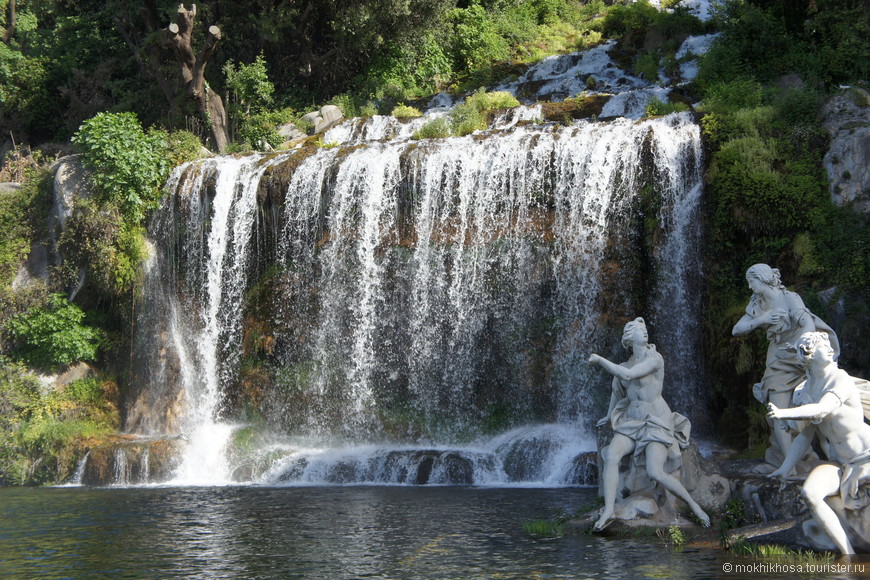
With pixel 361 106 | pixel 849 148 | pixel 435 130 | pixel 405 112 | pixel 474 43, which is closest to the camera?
pixel 849 148

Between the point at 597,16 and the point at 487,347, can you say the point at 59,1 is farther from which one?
the point at 487,347

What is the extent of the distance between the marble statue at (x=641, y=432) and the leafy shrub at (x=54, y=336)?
43.7 feet

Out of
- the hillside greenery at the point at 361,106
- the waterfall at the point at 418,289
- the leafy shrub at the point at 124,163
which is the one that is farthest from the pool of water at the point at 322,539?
the leafy shrub at the point at 124,163

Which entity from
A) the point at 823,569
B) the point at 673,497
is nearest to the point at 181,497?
the point at 673,497

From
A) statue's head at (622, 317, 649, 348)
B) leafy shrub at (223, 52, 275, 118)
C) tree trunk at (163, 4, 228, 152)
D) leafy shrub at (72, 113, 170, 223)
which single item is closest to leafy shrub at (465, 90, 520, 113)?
leafy shrub at (223, 52, 275, 118)

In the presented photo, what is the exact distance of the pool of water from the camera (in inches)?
338

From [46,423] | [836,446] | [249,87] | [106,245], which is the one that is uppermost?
[249,87]

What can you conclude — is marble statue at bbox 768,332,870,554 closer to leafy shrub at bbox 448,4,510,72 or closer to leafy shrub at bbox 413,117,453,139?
leafy shrub at bbox 413,117,453,139

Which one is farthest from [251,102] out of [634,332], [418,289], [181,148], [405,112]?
[634,332]

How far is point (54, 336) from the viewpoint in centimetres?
1988

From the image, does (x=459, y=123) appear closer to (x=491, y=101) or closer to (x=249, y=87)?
(x=491, y=101)

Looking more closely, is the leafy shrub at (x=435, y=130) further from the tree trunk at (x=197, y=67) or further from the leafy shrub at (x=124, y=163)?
the tree trunk at (x=197, y=67)

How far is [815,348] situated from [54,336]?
16094 millimetres

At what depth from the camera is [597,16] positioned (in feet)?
111
